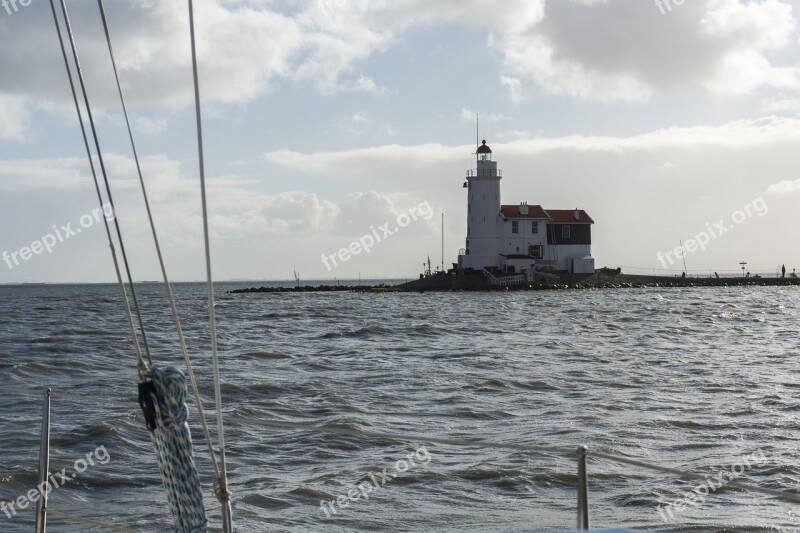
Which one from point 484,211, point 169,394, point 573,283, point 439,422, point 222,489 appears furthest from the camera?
point 573,283

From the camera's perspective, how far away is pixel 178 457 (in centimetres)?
352

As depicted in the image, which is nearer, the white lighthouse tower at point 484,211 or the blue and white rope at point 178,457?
the blue and white rope at point 178,457

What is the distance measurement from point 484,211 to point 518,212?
411 centimetres

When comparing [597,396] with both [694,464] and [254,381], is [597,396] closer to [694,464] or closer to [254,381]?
[694,464]

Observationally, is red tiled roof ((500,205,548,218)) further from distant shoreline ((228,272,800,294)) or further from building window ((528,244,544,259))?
distant shoreline ((228,272,800,294))

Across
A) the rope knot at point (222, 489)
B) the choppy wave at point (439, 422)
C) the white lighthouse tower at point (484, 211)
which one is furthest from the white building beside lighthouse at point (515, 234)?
the rope knot at point (222, 489)

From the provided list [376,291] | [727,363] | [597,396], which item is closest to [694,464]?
[597,396]

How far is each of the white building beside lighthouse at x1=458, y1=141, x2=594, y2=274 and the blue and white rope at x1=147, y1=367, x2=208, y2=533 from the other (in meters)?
69.6

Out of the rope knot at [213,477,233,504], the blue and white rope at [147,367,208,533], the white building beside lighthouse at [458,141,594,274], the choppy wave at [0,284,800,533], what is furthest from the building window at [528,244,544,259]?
the blue and white rope at [147,367,208,533]

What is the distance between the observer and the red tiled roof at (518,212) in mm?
75000

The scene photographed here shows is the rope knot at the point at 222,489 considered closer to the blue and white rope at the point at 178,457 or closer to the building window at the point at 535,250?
the blue and white rope at the point at 178,457

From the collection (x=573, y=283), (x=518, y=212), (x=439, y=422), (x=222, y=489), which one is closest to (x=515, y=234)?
(x=518, y=212)

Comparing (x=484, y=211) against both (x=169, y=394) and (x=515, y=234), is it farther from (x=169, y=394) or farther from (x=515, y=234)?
(x=169, y=394)

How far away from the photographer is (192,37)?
12.1 feet
